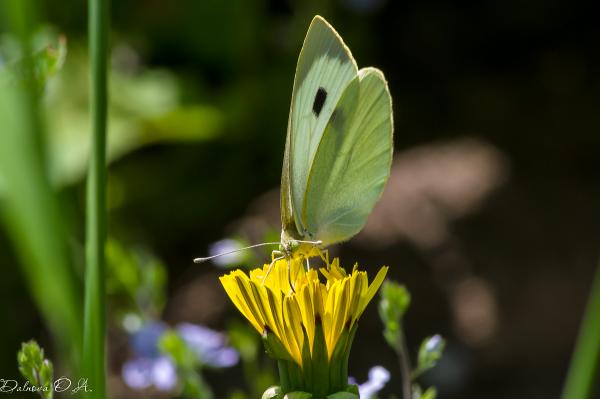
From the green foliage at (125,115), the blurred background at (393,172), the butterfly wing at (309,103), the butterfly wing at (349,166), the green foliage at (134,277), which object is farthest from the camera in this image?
the green foliage at (125,115)

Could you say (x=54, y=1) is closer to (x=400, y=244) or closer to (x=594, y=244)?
(x=400, y=244)

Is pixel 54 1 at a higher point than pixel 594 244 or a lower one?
higher

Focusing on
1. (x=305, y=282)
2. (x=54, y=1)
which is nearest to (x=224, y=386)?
(x=54, y=1)

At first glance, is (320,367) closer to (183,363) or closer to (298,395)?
(298,395)

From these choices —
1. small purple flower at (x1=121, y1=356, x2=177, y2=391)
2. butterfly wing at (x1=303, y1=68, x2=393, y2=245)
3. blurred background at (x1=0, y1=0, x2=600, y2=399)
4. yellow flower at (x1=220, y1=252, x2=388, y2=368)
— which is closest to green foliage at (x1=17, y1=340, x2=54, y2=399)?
yellow flower at (x1=220, y1=252, x2=388, y2=368)

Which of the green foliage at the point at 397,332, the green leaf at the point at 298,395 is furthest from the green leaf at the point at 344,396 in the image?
the green foliage at the point at 397,332

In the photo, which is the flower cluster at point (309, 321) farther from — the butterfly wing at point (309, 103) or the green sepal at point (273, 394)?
the butterfly wing at point (309, 103)

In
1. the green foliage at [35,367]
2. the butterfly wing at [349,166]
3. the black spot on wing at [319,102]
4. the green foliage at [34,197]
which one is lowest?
the green foliage at [35,367]

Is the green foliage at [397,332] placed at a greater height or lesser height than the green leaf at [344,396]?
greater

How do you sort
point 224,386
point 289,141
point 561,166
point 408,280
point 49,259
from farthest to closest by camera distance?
point 561,166
point 408,280
point 224,386
point 289,141
point 49,259
